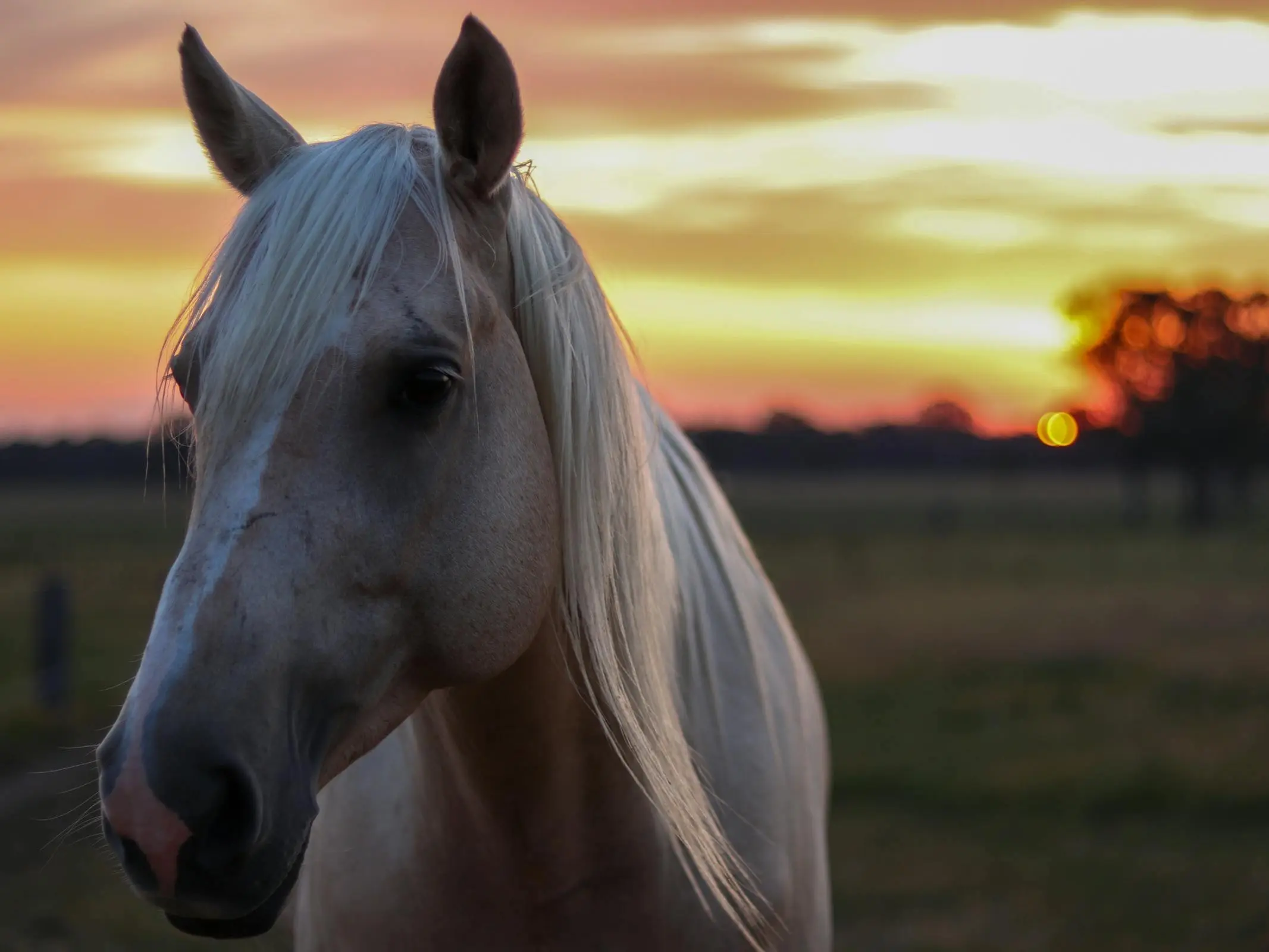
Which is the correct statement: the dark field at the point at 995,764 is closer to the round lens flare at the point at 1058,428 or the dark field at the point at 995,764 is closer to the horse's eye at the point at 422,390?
the horse's eye at the point at 422,390

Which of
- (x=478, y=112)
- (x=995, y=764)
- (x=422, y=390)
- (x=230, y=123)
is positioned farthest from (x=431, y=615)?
(x=995, y=764)

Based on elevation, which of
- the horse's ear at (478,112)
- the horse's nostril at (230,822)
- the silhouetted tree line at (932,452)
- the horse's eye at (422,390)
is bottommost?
the silhouetted tree line at (932,452)

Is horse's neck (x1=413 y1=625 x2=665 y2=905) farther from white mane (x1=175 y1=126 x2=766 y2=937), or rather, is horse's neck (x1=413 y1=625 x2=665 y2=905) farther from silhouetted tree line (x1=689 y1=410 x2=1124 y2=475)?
silhouetted tree line (x1=689 y1=410 x2=1124 y2=475)

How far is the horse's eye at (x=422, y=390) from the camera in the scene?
5.33 feet

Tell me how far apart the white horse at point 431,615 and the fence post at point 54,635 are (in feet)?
22.9

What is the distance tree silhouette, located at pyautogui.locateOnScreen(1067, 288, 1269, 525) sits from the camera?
4428 centimetres

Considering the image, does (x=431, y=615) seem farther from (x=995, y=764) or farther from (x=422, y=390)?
(x=995, y=764)

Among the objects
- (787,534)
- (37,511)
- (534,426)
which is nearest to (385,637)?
(534,426)

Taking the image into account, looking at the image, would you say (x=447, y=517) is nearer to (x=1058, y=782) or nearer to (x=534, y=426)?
(x=534, y=426)

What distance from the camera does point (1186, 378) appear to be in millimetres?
45312

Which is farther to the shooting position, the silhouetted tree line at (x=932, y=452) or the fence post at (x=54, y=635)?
the silhouetted tree line at (x=932, y=452)

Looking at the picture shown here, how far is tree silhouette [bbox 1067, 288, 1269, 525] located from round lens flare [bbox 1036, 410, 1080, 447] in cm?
245

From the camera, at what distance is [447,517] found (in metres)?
1.67

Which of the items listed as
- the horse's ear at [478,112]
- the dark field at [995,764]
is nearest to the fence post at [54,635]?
the dark field at [995,764]
